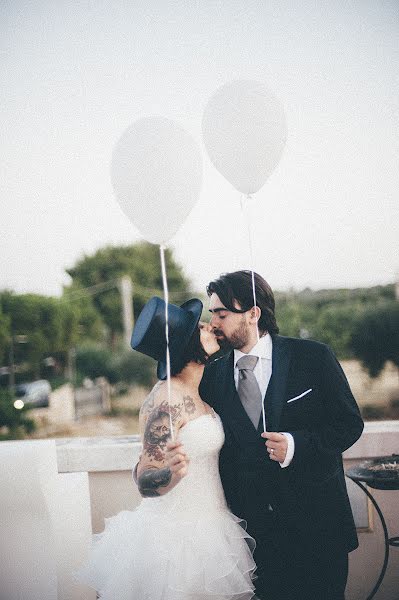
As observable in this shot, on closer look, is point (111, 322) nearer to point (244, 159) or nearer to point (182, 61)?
point (182, 61)

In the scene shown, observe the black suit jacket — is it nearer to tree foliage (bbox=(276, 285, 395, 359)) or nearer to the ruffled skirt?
the ruffled skirt

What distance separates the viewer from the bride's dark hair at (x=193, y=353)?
2162mm

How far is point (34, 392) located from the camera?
1574 centimetres

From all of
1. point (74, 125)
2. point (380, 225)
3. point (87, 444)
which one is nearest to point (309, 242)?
point (380, 225)

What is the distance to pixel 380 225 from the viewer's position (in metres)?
16.6

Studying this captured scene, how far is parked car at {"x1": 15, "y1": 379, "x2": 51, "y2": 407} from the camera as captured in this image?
15.4 metres

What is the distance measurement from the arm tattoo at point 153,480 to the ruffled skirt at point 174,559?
0.72 ft

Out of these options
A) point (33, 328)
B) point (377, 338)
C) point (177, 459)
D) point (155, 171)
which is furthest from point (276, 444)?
point (33, 328)

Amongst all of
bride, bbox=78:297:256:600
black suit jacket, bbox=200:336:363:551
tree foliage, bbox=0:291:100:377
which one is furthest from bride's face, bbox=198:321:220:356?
tree foliage, bbox=0:291:100:377

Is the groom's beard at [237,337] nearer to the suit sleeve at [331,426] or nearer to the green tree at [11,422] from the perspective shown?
the suit sleeve at [331,426]

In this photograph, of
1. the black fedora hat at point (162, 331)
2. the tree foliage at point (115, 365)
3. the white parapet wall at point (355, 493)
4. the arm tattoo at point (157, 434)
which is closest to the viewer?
the arm tattoo at point (157, 434)

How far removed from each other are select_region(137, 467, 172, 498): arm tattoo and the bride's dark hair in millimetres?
408

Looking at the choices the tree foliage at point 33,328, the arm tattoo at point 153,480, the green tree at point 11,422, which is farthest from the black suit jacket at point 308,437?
the tree foliage at point 33,328

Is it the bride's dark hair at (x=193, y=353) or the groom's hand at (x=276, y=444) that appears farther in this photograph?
the bride's dark hair at (x=193, y=353)
